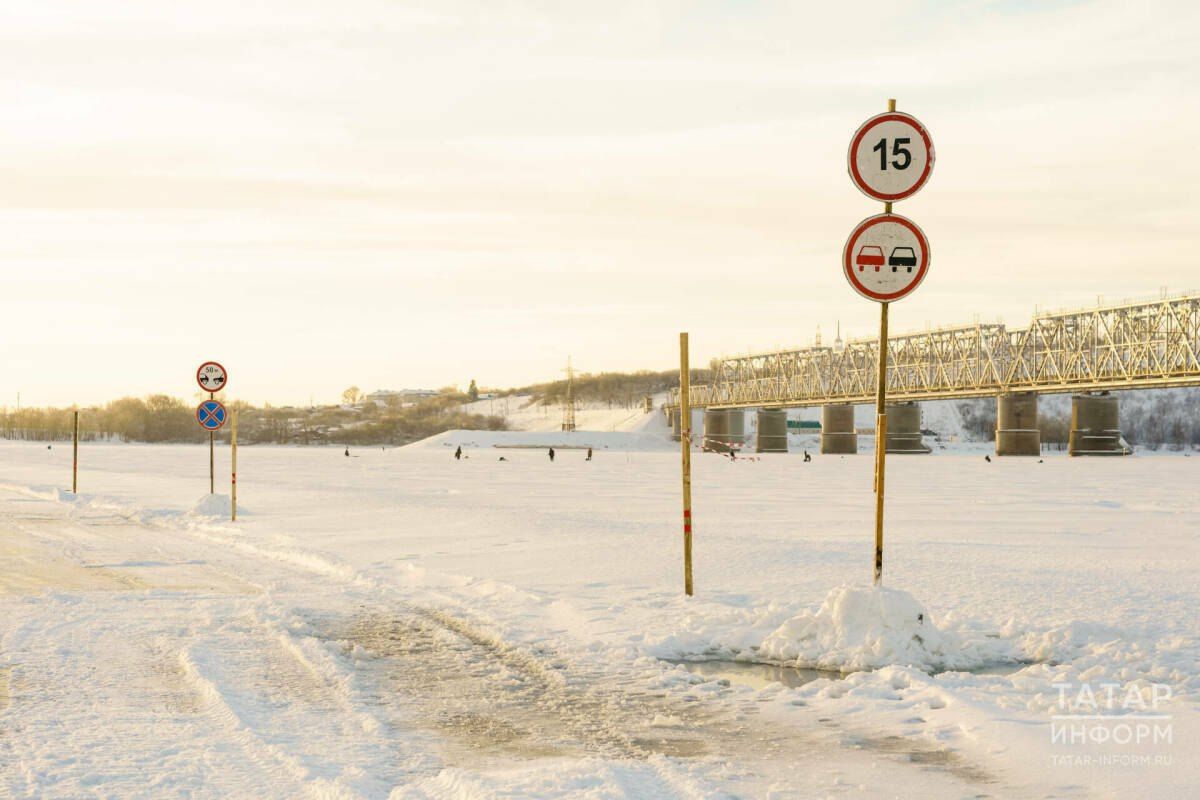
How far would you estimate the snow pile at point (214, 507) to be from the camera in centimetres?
2383

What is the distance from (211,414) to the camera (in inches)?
959

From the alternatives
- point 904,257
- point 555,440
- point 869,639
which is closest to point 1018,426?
point 555,440

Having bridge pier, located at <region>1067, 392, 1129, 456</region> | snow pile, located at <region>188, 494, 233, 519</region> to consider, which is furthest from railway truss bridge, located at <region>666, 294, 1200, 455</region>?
snow pile, located at <region>188, 494, 233, 519</region>

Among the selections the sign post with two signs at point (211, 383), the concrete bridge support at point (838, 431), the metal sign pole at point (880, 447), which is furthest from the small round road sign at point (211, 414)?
the concrete bridge support at point (838, 431)

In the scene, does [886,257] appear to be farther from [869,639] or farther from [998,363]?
[998,363]

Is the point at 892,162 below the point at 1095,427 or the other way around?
the other way around

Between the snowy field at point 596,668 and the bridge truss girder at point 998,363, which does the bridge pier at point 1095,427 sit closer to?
the bridge truss girder at point 998,363

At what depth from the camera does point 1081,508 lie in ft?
83.4

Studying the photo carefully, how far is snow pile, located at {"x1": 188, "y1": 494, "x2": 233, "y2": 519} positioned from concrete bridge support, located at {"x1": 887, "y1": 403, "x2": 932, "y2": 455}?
271 feet

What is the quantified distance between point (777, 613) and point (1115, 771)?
4.33m

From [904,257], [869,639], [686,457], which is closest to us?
[869,639]

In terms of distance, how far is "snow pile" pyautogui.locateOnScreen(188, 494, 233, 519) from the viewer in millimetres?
23828

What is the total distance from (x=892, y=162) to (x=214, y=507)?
18.5 meters

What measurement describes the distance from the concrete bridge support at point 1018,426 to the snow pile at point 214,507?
79.1m
